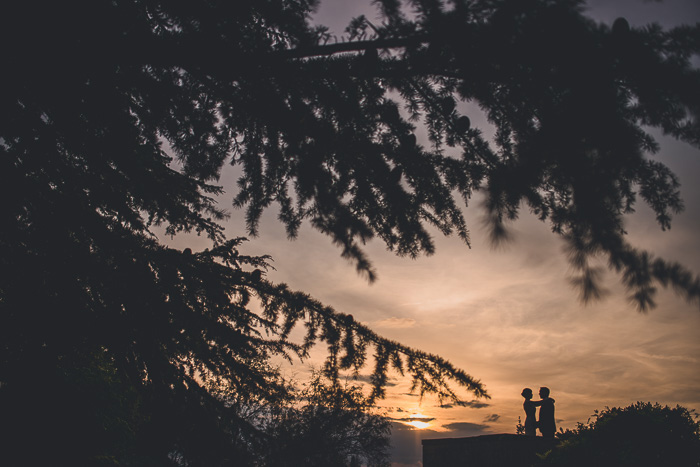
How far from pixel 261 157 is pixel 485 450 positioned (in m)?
9.75

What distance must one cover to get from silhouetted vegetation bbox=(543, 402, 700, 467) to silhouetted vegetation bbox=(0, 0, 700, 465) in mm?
5390

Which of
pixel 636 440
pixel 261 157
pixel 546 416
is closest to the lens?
pixel 261 157

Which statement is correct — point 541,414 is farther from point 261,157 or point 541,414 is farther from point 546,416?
point 261,157

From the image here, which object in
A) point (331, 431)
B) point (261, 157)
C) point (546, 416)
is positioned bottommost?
point (331, 431)

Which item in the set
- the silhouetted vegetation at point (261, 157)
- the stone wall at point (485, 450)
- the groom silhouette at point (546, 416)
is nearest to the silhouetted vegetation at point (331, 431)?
the stone wall at point (485, 450)

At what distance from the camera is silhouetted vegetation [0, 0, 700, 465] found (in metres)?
1.29

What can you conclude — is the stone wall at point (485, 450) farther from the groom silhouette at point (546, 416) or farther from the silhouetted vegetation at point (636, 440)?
the silhouetted vegetation at point (636, 440)

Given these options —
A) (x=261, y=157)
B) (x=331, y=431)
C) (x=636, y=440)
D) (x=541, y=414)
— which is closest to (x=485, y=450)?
(x=541, y=414)

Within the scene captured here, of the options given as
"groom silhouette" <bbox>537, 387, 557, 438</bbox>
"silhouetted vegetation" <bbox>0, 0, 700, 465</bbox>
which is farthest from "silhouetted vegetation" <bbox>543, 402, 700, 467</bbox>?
"silhouetted vegetation" <bbox>0, 0, 700, 465</bbox>

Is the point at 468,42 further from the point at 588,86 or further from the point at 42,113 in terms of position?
the point at 42,113

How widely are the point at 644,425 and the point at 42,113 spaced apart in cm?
959

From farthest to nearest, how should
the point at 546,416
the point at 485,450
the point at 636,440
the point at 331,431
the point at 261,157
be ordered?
the point at 331,431 < the point at 485,450 < the point at 546,416 < the point at 636,440 < the point at 261,157

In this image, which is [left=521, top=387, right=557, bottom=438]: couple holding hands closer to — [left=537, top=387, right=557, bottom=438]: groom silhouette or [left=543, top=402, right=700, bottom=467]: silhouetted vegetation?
[left=537, top=387, right=557, bottom=438]: groom silhouette

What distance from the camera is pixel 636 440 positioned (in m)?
6.33
